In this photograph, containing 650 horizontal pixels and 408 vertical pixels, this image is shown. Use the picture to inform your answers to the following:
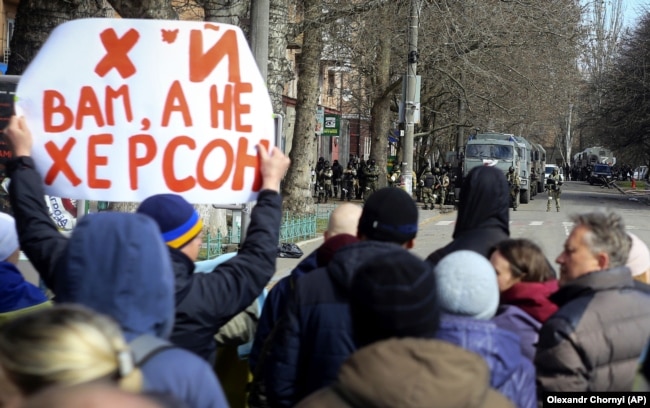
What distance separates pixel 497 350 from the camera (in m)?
3.22

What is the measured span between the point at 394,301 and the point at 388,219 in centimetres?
111

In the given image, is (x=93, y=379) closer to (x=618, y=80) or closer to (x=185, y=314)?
(x=185, y=314)

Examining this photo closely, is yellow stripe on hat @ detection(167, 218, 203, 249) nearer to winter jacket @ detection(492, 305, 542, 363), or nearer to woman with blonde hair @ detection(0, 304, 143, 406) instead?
winter jacket @ detection(492, 305, 542, 363)

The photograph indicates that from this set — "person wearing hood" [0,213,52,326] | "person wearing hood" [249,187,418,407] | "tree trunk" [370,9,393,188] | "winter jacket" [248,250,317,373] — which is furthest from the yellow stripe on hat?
"tree trunk" [370,9,393,188]

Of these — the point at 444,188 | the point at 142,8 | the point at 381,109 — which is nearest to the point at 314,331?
the point at 142,8

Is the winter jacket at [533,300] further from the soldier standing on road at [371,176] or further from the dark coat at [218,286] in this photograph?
the soldier standing on road at [371,176]

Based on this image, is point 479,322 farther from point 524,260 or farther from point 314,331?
point 524,260

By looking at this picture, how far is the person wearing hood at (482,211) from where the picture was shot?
472 cm

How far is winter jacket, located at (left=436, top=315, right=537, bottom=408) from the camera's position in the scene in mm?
3180

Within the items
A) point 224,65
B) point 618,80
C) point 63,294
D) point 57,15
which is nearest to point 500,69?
point 57,15

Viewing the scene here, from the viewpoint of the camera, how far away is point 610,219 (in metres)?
4.06

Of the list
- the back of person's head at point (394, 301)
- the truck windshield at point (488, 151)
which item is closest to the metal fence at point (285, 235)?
the back of person's head at point (394, 301)

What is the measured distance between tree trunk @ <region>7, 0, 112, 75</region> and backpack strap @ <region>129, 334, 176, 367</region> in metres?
12.3

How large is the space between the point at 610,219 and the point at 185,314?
184 centimetres
